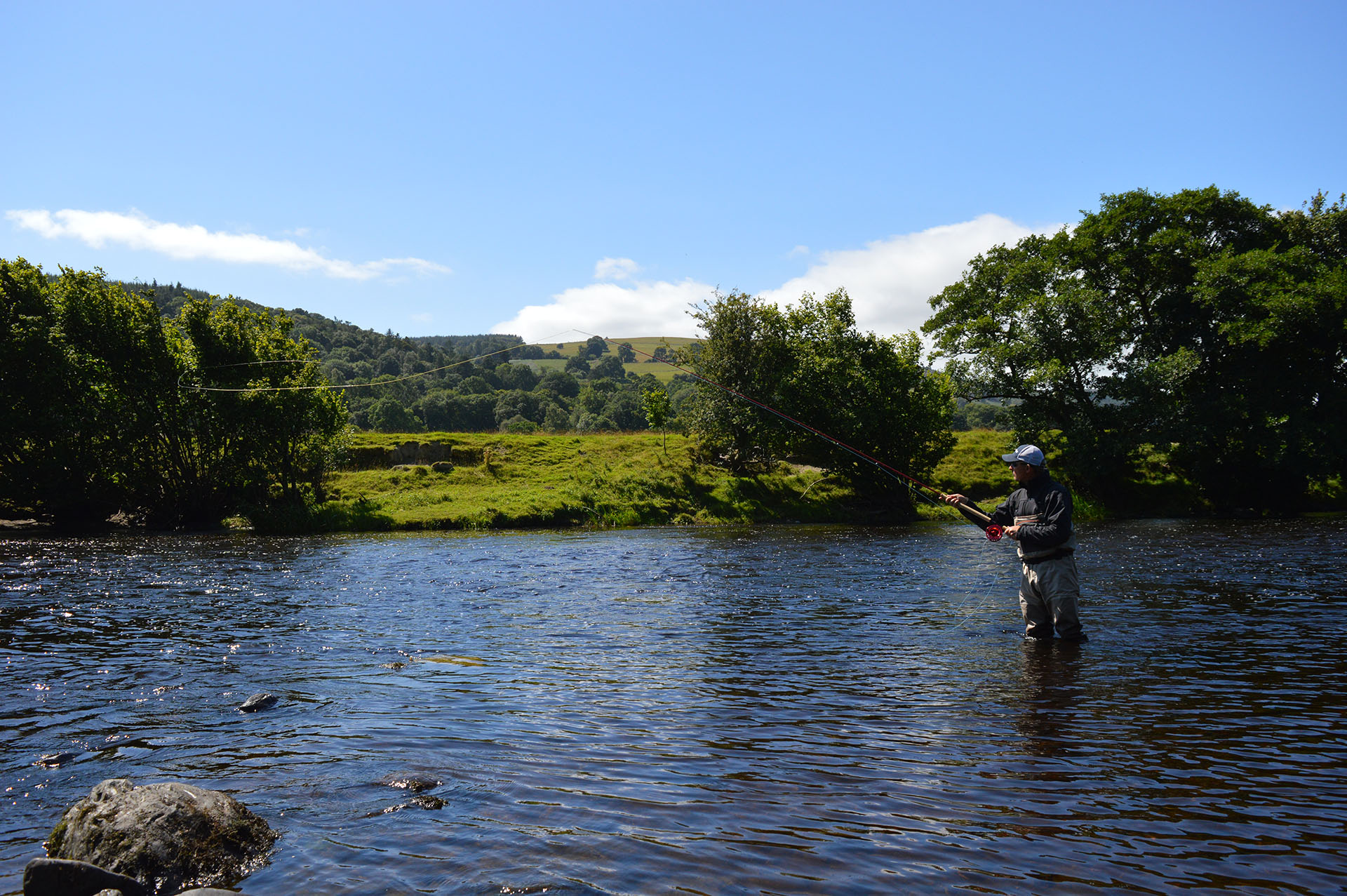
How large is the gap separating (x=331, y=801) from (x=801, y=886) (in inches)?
146

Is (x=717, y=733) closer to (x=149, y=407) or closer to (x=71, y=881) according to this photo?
(x=71, y=881)

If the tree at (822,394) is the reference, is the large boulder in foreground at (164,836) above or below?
below

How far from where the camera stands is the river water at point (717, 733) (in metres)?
5.25

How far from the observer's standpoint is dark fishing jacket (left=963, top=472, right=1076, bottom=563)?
35.6 feet

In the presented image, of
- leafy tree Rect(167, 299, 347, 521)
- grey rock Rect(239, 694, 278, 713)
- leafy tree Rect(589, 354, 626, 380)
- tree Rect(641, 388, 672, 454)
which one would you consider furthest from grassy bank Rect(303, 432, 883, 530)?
leafy tree Rect(589, 354, 626, 380)

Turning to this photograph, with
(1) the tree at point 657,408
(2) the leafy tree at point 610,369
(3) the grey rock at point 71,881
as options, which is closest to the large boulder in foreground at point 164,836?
(3) the grey rock at point 71,881

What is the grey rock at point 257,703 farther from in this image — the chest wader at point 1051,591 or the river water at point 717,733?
the chest wader at point 1051,591

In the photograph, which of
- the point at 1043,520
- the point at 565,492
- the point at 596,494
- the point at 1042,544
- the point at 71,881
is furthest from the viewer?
the point at 596,494

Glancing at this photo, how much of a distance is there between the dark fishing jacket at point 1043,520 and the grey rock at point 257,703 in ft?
29.4

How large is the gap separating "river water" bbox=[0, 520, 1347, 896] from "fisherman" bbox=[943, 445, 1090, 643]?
63 cm

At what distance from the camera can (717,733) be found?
317 inches

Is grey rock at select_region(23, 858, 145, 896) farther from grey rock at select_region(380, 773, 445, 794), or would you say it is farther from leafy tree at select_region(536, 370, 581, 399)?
leafy tree at select_region(536, 370, 581, 399)

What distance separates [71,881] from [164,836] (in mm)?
520

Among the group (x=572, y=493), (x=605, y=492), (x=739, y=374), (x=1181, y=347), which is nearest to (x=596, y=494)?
(x=605, y=492)
